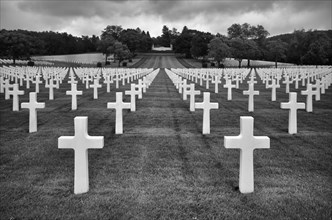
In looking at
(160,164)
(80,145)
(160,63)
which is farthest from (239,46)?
(80,145)

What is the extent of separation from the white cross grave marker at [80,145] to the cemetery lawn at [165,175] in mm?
159

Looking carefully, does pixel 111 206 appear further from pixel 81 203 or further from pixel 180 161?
pixel 180 161

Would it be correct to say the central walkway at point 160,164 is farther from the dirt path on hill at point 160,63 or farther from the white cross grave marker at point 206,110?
the dirt path on hill at point 160,63

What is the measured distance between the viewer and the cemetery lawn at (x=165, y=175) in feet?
13.0

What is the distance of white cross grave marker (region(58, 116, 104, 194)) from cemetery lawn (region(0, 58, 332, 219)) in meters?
0.16

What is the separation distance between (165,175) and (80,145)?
1.41 meters

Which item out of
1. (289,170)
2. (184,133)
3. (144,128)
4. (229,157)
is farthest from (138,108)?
(289,170)

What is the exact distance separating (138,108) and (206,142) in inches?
225

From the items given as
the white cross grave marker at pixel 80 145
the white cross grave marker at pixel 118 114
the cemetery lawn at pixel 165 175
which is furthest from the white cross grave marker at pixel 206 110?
the white cross grave marker at pixel 80 145

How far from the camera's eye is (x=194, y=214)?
12.7 ft

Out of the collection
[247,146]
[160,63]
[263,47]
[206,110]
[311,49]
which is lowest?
[247,146]

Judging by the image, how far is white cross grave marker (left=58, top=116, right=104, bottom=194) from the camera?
441cm

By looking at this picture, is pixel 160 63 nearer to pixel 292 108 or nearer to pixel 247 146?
pixel 292 108

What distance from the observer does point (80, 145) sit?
4438 mm
